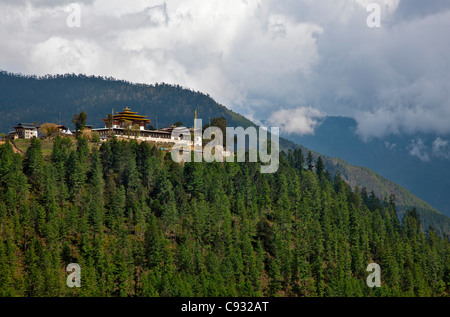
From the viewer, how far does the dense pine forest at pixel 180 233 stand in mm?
115000

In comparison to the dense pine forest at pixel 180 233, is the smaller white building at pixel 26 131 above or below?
above

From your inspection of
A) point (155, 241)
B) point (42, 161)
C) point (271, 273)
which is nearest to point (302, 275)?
point (271, 273)

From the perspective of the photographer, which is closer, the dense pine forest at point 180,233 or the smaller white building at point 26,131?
the dense pine forest at point 180,233

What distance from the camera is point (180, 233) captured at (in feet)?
452

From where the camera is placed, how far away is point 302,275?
431 feet

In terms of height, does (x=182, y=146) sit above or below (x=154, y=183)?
above

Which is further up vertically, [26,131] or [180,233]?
[26,131]

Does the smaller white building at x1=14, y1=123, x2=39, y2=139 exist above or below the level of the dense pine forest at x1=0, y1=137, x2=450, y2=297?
above

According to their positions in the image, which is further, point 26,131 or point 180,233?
point 26,131

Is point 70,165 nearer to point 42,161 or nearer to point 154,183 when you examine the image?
point 42,161

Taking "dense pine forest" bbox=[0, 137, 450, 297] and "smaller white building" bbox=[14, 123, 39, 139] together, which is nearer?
"dense pine forest" bbox=[0, 137, 450, 297]

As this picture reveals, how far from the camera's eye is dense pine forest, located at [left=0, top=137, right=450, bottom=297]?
4528 inches
